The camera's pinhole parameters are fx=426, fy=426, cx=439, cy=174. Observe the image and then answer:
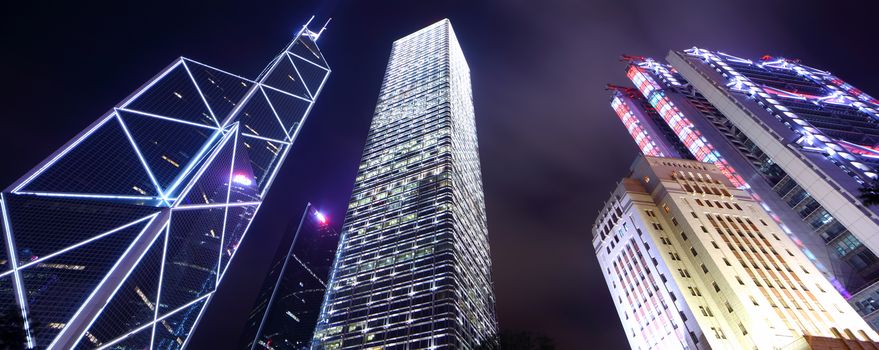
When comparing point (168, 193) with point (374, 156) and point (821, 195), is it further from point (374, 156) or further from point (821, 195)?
point (821, 195)

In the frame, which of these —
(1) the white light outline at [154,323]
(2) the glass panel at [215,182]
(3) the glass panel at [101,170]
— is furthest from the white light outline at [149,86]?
(1) the white light outline at [154,323]

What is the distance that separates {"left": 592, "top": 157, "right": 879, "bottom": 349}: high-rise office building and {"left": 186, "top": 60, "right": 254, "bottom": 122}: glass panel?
75.3 meters

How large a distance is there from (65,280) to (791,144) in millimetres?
96898

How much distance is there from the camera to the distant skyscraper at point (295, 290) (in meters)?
130

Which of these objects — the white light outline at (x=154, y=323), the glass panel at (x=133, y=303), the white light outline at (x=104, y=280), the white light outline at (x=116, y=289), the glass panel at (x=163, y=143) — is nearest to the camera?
the white light outline at (x=104, y=280)

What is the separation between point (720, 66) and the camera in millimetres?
92250

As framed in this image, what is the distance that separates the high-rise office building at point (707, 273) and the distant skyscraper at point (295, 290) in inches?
3725

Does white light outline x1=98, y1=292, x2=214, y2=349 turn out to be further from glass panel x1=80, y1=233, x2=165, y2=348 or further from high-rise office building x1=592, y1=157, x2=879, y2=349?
high-rise office building x1=592, y1=157, x2=879, y2=349

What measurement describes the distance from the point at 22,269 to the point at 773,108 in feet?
347

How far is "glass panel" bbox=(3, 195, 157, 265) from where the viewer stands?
4622 cm

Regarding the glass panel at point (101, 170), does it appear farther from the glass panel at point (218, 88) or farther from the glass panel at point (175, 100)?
the glass panel at point (218, 88)

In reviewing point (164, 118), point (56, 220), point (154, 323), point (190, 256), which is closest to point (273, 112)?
point (164, 118)

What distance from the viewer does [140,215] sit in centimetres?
5753

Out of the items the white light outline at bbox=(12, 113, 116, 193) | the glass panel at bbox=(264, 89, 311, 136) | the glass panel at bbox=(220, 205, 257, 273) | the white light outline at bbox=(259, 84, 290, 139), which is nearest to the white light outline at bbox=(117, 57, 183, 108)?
the white light outline at bbox=(12, 113, 116, 193)
